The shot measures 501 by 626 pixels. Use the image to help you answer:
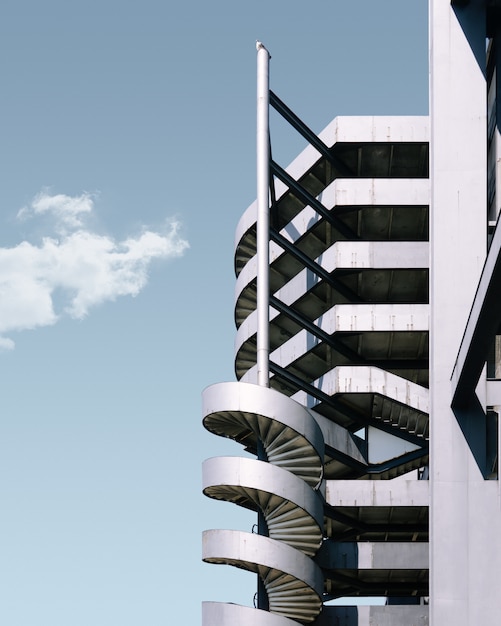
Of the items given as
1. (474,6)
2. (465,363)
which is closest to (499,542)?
(465,363)

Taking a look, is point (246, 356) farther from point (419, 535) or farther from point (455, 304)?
point (455, 304)

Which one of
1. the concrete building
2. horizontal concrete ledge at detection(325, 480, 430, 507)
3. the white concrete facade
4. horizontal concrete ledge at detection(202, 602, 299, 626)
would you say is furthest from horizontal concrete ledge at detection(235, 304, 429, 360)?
the white concrete facade

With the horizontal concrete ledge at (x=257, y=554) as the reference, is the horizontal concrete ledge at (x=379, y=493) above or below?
above

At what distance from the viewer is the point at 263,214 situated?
4638 cm

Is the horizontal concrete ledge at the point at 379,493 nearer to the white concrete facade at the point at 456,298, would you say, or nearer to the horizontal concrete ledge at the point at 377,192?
the horizontal concrete ledge at the point at 377,192

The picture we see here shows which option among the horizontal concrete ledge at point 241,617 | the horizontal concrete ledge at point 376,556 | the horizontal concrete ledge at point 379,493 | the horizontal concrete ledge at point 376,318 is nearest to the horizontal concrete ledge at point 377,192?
the horizontal concrete ledge at point 376,318

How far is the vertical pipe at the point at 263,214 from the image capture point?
4478 centimetres

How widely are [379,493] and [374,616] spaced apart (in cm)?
430

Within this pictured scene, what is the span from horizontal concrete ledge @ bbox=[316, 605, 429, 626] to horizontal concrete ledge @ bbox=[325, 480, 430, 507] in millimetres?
3588

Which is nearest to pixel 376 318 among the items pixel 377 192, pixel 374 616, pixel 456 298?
pixel 377 192

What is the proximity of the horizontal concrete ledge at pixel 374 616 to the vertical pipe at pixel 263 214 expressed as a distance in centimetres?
832

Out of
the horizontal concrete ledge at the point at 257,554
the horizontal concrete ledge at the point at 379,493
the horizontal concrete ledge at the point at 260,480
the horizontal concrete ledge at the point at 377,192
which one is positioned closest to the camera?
the horizontal concrete ledge at the point at 257,554

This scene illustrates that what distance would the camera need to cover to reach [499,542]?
1975cm

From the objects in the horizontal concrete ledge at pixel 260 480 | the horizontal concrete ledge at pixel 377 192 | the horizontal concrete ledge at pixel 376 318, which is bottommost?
the horizontal concrete ledge at pixel 260 480
